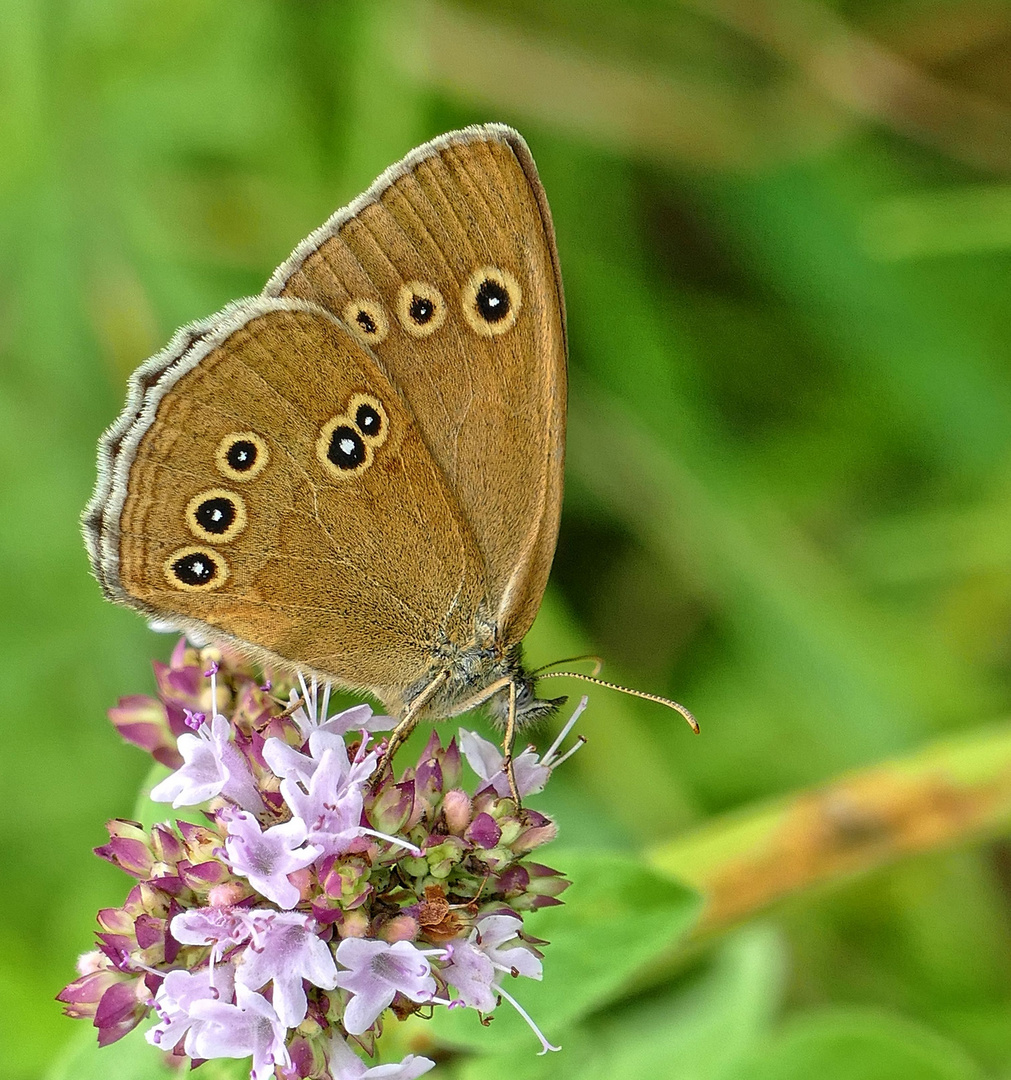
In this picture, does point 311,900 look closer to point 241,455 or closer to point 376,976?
point 376,976

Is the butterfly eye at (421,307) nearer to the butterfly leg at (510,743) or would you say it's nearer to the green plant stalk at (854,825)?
the butterfly leg at (510,743)

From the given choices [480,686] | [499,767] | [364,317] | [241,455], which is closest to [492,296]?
[364,317]

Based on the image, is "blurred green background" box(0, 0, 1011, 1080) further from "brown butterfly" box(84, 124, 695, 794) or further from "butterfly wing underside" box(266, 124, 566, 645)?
"butterfly wing underside" box(266, 124, 566, 645)

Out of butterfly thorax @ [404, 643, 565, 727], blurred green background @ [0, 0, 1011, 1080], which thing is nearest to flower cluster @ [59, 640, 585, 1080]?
butterfly thorax @ [404, 643, 565, 727]

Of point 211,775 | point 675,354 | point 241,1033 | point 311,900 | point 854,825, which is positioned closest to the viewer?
point 241,1033

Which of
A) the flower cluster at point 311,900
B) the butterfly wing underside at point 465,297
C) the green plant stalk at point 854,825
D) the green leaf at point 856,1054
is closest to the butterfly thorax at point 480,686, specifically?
the flower cluster at point 311,900
